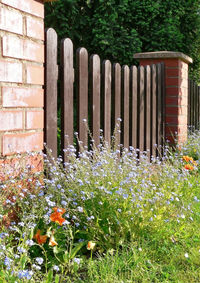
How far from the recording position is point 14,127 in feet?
9.08

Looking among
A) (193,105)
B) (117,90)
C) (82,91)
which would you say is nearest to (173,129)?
(117,90)

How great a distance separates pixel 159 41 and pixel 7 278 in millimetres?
7658

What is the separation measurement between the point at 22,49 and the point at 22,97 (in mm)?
301

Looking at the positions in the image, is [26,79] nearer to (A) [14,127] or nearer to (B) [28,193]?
(A) [14,127]

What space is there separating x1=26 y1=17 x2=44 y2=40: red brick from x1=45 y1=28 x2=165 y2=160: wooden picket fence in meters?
0.21

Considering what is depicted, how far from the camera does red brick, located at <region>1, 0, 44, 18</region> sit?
2728 mm

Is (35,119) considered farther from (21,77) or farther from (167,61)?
(167,61)

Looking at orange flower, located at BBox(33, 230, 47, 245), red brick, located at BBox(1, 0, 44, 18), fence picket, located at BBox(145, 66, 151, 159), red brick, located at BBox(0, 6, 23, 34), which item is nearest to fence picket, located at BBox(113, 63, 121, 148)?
fence picket, located at BBox(145, 66, 151, 159)

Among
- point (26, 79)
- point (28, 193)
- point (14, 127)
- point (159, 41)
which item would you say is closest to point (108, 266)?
point (28, 193)

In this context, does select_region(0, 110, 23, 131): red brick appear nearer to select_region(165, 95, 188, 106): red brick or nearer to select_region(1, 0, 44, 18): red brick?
select_region(1, 0, 44, 18): red brick

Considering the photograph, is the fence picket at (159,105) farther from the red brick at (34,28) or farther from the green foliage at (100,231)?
the red brick at (34,28)

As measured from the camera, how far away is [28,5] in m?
2.89

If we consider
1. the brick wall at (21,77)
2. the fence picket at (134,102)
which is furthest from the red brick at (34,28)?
the fence picket at (134,102)

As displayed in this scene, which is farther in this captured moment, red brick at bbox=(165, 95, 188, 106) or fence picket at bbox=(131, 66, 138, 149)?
red brick at bbox=(165, 95, 188, 106)
